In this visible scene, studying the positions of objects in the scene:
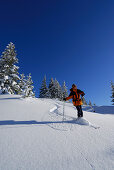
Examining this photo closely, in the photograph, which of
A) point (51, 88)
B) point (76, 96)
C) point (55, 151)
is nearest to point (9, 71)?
point (76, 96)

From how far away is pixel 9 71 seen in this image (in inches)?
651

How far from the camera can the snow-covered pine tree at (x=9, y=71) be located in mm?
15094

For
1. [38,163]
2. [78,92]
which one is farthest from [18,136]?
[78,92]

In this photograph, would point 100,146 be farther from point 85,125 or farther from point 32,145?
point 32,145

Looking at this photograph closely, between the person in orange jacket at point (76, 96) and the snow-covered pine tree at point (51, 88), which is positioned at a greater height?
the snow-covered pine tree at point (51, 88)

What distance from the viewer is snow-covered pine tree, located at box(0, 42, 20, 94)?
15094 millimetres

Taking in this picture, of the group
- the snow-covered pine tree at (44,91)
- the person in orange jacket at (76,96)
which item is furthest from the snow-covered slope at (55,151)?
the snow-covered pine tree at (44,91)

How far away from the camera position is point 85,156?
1754mm

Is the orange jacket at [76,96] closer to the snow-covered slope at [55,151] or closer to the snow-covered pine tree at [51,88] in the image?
the snow-covered slope at [55,151]

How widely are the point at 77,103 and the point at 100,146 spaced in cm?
250

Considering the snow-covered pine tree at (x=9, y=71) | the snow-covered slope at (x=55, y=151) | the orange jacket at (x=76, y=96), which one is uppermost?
the snow-covered pine tree at (x=9, y=71)

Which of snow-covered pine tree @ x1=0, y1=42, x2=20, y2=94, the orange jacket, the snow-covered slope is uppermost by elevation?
snow-covered pine tree @ x1=0, y1=42, x2=20, y2=94

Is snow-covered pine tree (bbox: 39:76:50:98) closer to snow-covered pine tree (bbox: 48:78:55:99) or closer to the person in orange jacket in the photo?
snow-covered pine tree (bbox: 48:78:55:99)

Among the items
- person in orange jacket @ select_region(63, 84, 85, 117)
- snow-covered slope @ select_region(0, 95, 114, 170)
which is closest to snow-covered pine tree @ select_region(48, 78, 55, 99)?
person in orange jacket @ select_region(63, 84, 85, 117)
